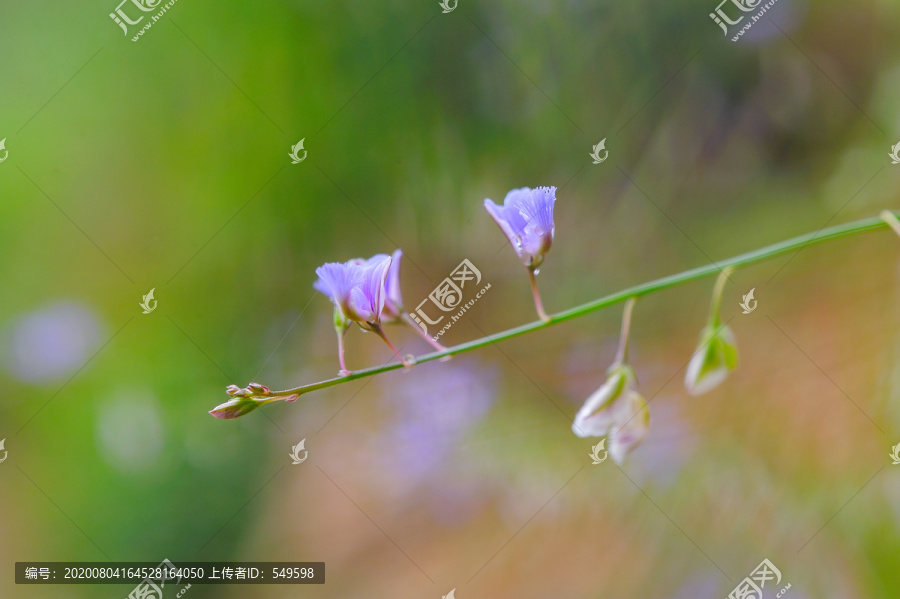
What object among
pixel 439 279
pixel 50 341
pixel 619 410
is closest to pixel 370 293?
pixel 619 410

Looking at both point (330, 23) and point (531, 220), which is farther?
point (330, 23)

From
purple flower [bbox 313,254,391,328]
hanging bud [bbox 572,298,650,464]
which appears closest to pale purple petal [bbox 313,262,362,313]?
purple flower [bbox 313,254,391,328]

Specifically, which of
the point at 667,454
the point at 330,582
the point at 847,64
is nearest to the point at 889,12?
the point at 847,64

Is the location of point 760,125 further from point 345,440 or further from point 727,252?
point 345,440

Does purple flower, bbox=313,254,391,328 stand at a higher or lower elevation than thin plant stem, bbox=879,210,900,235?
higher

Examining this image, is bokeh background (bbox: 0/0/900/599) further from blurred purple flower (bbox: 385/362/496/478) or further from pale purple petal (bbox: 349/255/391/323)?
pale purple petal (bbox: 349/255/391/323)

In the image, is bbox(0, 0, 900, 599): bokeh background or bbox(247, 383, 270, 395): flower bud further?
bbox(0, 0, 900, 599): bokeh background
